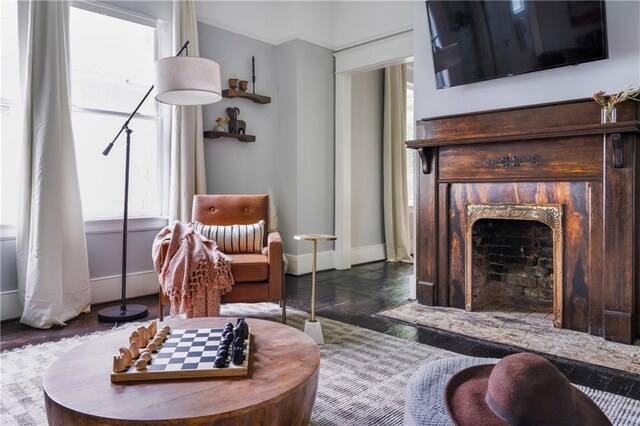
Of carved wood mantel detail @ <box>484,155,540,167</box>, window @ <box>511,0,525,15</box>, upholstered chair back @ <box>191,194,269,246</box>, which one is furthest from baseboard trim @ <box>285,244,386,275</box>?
window @ <box>511,0,525,15</box>

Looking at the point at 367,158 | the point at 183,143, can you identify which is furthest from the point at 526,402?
the point at 367,158

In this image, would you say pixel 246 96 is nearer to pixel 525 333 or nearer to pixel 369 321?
pixel 369 321

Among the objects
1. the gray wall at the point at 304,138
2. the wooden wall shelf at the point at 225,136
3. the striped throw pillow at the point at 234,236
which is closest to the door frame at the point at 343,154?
the gray wall at the point at 304,138

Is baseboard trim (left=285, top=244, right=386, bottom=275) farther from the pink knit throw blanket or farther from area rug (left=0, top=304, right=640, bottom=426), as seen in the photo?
the pink knit throw blanket

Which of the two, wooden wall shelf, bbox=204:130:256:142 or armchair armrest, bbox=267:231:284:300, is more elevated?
wooden wall shelf, bbox=204:130:256:142

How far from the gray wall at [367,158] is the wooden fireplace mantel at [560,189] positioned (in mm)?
1869

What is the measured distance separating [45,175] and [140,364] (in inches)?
92.3

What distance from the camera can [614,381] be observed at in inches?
82.4

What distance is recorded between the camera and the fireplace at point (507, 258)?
128 inches

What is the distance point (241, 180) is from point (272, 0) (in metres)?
1.97

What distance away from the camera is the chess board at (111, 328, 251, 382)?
128 centimetres

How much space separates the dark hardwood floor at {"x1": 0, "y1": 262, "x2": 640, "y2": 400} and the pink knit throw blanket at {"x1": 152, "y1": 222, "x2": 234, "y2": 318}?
63 centimetres

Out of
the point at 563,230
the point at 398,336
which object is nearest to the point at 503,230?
the point at 563,230

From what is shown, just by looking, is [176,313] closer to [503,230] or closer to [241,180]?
[241,180]
